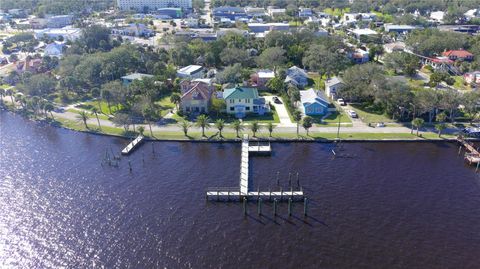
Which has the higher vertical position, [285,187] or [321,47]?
[321,47]

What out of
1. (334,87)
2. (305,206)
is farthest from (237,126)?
(334,87)

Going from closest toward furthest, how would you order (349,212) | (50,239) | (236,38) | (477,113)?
(50,239) → (349,212) → (477,113) → (236,38)

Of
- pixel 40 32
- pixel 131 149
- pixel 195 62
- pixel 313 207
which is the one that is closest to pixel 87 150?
pixel 131 149

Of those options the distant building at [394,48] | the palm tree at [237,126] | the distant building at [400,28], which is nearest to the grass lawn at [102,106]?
the palm tree at [237,126]

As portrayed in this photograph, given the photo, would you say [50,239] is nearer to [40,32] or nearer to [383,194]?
[383,194]

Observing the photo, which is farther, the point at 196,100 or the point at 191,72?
the point at 191,72

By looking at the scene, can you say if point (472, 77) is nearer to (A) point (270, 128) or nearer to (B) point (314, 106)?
(B) point (314, 106)

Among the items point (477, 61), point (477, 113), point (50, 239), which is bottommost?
point (50, 239)
